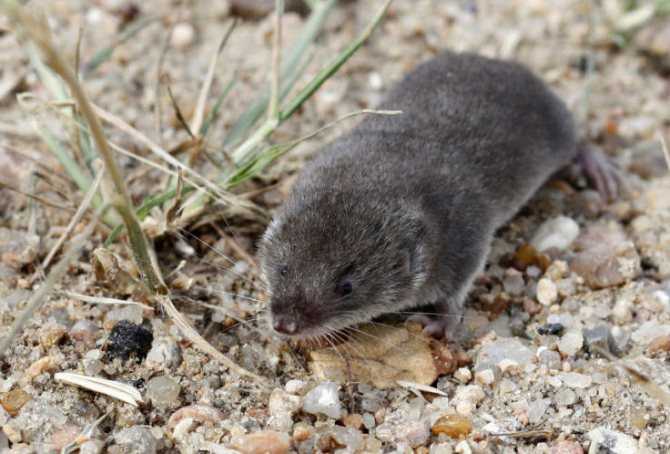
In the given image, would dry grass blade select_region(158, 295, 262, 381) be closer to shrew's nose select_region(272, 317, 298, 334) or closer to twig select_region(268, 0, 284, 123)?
shrew's nose select_region(272, 317, 298, 334)

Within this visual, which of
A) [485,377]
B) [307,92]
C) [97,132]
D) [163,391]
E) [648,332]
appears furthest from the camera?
[307,92]

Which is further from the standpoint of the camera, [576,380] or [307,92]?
[307,92]

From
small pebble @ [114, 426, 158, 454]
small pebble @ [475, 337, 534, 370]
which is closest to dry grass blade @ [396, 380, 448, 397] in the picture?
small pebble @ [475, 337, 534, 370]

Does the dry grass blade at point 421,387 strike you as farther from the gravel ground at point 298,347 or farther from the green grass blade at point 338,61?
the green grass blade at point 338,61

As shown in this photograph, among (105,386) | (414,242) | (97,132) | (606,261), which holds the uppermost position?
(97,132)

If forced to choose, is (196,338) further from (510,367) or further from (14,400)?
(510,367)

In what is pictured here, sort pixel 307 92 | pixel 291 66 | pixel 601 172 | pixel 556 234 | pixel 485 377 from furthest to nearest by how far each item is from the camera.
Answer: pixel 601 172 < pixel 556 234 < pixel 291 66 < pixel 307 92 < pixel 485 377

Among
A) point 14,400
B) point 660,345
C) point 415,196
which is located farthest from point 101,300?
point 660,345
